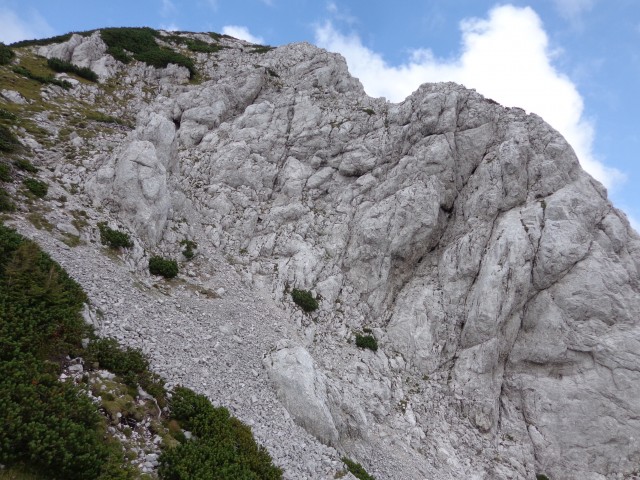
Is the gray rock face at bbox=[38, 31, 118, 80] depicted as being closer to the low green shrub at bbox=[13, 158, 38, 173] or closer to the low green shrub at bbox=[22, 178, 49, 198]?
the low green shrub at bbox=[13, 158, 38, 173]

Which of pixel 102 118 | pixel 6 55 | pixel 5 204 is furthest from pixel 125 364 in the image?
pixel 6 55

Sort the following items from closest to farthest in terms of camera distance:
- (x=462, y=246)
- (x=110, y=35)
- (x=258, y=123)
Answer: (x=462, y=246) < (x=258, y=123) < (x=110, y=35)

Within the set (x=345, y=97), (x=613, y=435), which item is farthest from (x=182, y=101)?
(x=613, y=435)

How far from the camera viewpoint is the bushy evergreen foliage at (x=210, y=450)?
1129 centimetres

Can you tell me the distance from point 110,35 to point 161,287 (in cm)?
5275

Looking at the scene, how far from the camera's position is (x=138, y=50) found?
180 ft

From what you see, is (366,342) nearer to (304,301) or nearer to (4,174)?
(304,301)

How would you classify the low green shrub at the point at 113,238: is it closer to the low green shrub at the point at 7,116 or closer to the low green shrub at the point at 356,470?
the low green shrub at the point at 7,116

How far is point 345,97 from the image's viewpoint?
48.7 meters

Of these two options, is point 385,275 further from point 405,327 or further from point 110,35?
point 110,35

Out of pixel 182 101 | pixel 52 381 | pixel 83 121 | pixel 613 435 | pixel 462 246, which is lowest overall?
pixel 52 381

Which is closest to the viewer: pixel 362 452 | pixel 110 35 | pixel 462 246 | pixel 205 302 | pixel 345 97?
pixel 362 452

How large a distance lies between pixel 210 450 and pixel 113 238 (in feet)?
53.4

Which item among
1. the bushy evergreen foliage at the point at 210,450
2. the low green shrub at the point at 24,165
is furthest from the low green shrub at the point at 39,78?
the bushy evergreen foliage at the point at 210,450
